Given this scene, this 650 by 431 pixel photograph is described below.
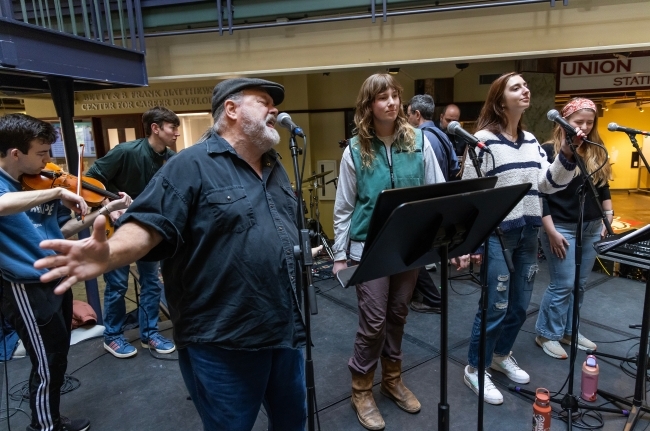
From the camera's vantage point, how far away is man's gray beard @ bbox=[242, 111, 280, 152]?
1459 millimetres

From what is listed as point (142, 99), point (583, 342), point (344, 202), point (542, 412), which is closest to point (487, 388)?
point (542, 412)

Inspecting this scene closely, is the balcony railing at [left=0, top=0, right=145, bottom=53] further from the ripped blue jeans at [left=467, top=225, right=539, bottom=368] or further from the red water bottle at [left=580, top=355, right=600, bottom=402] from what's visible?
the red water bottle at [left=580, top=355, right=600, bottom=402]

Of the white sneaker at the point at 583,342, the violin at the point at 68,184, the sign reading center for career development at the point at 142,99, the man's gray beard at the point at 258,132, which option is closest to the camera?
the man's gray beard at the point at 258,132

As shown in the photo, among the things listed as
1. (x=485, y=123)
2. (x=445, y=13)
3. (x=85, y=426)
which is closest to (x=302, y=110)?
(x=445, y=13)

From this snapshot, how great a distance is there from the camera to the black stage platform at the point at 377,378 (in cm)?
236

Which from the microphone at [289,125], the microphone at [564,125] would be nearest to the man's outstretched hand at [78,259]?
the microphone at [289,125]

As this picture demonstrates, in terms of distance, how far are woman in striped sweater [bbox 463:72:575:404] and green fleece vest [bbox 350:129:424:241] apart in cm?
33

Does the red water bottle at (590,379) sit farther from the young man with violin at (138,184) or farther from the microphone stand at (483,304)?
the young man with violin at (138,184)

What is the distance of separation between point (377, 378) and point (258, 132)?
6.33ft

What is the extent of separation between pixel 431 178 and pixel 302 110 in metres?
→ 4.60

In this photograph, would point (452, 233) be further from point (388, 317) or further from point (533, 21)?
point (533, 21)

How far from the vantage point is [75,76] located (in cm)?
299

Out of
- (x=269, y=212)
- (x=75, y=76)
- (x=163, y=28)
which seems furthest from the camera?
(x=163, y=28)

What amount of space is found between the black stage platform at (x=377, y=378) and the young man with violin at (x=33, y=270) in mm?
480
